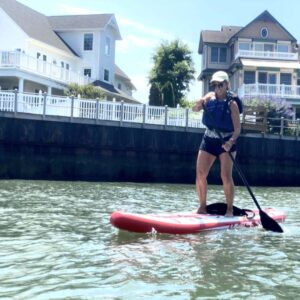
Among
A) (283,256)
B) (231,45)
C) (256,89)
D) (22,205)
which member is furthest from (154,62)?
(283,256)

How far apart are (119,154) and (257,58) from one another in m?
28.4

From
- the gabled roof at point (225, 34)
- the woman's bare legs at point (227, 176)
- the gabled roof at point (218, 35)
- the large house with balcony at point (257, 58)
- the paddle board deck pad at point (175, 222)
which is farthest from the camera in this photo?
the gabled roof at point (218, 35)

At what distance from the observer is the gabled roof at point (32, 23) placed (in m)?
36.2

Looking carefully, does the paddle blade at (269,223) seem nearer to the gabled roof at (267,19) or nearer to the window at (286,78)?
the window at (286,78)

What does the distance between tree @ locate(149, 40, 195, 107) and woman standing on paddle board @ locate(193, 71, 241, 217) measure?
3710 cm

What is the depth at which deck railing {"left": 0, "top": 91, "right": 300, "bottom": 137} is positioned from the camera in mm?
19969

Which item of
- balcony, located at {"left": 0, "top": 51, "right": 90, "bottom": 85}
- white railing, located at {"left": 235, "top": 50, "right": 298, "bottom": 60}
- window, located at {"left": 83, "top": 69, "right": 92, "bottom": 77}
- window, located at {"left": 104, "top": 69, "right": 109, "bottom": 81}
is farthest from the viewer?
white railing, located at {"left": 235, "top": 50, "right": 298, "bottom": 60}

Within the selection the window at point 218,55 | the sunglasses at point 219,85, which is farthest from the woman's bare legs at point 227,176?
the window at point 218,55

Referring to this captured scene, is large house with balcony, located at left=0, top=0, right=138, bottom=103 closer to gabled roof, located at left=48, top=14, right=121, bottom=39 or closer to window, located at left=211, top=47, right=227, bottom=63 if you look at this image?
gabled roof, located at left=48, top=14, right=121, bottom=39

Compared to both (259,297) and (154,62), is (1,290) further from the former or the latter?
(154,62)

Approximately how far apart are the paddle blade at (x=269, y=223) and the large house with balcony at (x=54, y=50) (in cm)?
2451

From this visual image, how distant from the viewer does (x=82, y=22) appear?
1684 inches

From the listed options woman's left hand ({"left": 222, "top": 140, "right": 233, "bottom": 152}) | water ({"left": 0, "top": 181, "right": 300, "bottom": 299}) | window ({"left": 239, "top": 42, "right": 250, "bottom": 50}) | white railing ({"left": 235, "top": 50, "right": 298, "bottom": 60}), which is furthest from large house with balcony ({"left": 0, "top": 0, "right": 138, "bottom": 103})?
water ({"left": 0, "top": 181, "right": 300, "bottom": 299})

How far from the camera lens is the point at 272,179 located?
2205cm
